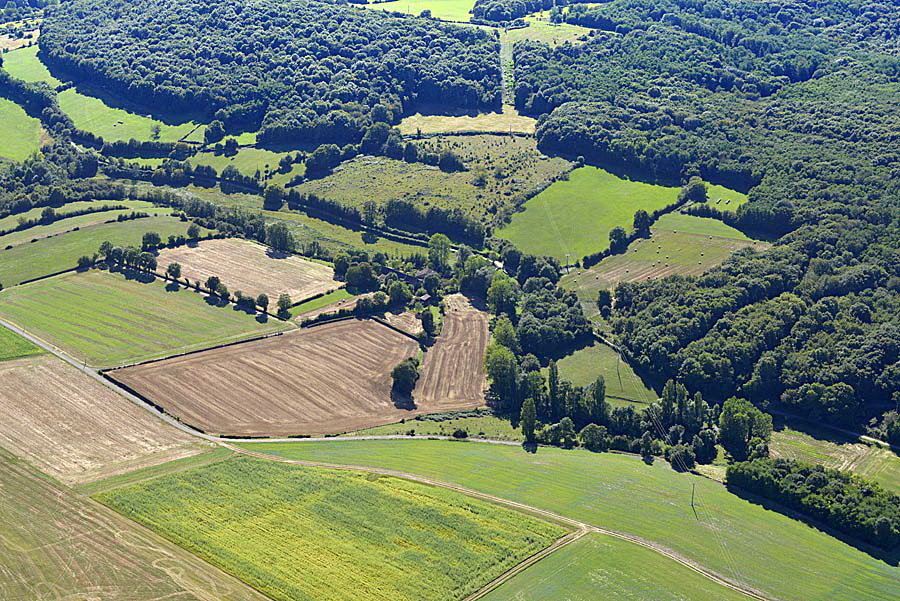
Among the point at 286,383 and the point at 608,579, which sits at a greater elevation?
the point at 286,383

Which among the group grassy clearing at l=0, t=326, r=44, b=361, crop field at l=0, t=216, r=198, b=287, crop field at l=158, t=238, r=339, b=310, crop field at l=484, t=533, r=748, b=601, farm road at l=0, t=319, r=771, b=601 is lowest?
crop field at l=484, t=533, r=748, b=601

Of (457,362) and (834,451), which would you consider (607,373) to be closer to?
(457,362)

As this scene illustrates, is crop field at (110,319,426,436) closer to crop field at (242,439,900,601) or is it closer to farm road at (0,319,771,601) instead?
farm road at (0,319,771,601)

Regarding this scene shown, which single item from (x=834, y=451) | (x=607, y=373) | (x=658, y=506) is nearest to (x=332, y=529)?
(x=658, y=506)

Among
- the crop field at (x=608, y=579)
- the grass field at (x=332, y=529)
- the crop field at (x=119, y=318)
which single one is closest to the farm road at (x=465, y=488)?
the crop field at (x=608, y=579)

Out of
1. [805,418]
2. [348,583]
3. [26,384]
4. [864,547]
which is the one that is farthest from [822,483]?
[26,384]

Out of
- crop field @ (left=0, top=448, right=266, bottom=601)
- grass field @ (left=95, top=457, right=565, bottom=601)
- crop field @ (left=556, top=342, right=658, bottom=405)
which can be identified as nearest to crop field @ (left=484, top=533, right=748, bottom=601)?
grass field @ (left=95, top=457, right=565, bottom=601)

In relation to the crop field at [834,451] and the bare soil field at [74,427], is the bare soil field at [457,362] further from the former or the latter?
the crop field at [834,451]
